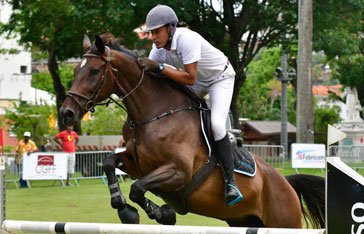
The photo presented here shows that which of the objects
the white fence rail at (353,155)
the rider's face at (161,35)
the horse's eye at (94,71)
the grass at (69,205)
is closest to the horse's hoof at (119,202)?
the horse's eye at (94,71)

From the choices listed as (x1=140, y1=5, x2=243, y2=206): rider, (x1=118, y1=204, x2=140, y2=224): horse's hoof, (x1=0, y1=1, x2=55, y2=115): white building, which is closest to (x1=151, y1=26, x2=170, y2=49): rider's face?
(x1=140, y1=5, x2=243, y2=206): rider

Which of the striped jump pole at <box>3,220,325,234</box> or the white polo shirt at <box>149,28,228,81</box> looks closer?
the striped jump pole at <box>3,220,325,234</box>

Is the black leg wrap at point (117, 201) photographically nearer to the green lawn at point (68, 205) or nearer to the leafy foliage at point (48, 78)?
the green lawn at point (68, 205)

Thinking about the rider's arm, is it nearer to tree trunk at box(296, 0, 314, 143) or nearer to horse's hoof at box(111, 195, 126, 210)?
horse's hoof at box(111, 195, 126, 210)

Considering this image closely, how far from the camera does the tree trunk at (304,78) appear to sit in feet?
72.7

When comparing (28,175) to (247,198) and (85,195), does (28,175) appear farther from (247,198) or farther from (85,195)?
(247,198)

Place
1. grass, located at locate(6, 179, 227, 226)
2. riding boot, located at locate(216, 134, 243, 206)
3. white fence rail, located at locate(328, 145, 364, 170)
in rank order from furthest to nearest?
white fence rail, located at locate(328, 145, 364, 170) < grass, located at locate(6, 179, 227, 226) < riding boot, located at locate(216, 134, 243, 206)

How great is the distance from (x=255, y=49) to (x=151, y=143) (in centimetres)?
3055

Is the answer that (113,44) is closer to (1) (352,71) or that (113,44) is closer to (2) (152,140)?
(2) (152,140)

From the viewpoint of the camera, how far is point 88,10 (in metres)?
29.8

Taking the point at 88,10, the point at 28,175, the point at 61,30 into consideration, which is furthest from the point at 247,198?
the point at 61,30

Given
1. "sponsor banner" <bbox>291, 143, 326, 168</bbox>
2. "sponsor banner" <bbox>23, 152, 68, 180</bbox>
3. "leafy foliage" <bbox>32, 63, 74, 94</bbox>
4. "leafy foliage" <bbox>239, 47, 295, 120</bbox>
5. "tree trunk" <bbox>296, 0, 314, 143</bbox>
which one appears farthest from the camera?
"leafy foliage" <bbox>239, 47, 295, 120</bbox>

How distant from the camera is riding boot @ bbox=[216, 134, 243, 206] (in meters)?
8.12

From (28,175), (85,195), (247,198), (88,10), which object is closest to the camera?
(247,198)
